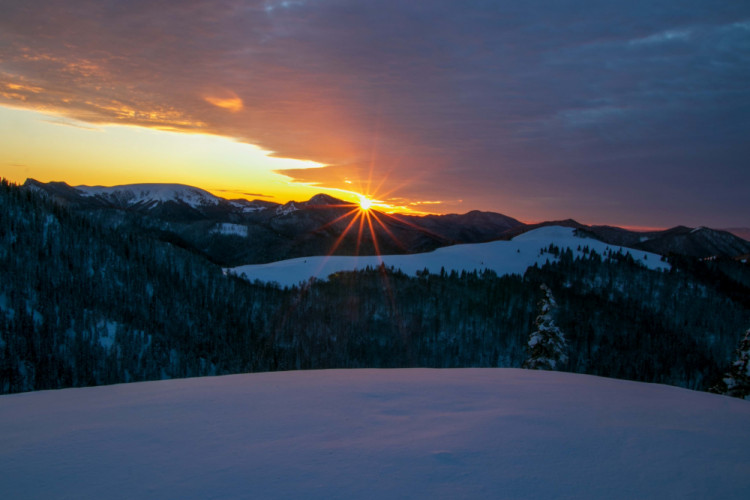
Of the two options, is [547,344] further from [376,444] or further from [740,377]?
[376,444]

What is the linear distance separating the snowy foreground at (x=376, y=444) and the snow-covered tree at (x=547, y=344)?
18974mm

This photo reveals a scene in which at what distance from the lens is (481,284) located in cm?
12725

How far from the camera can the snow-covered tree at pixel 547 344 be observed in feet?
84.4

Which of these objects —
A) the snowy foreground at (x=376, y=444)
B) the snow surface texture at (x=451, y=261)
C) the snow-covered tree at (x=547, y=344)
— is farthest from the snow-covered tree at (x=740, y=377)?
the snow surface texture at (x=451, y=261)

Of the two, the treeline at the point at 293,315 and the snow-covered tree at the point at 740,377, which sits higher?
the snow-covered tree at the point at 740,377

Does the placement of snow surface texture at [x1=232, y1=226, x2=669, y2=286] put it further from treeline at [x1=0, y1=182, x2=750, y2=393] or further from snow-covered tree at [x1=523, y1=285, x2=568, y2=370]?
snow-covered tree at [x1=523, y1=285, x2=568, y2=370]

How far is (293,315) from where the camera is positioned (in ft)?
346

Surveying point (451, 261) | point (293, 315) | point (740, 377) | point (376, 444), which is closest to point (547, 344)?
point (740, 377)

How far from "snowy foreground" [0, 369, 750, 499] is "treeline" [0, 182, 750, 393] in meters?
66.0

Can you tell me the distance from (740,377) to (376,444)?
900 inches

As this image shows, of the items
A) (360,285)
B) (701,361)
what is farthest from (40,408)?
(701,361)

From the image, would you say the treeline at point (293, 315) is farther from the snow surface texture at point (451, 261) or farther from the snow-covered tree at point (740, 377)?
the snow-covered tree at point (740, 377)

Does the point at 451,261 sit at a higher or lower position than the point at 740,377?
higher

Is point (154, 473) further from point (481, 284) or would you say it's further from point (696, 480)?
point (481, 284)
